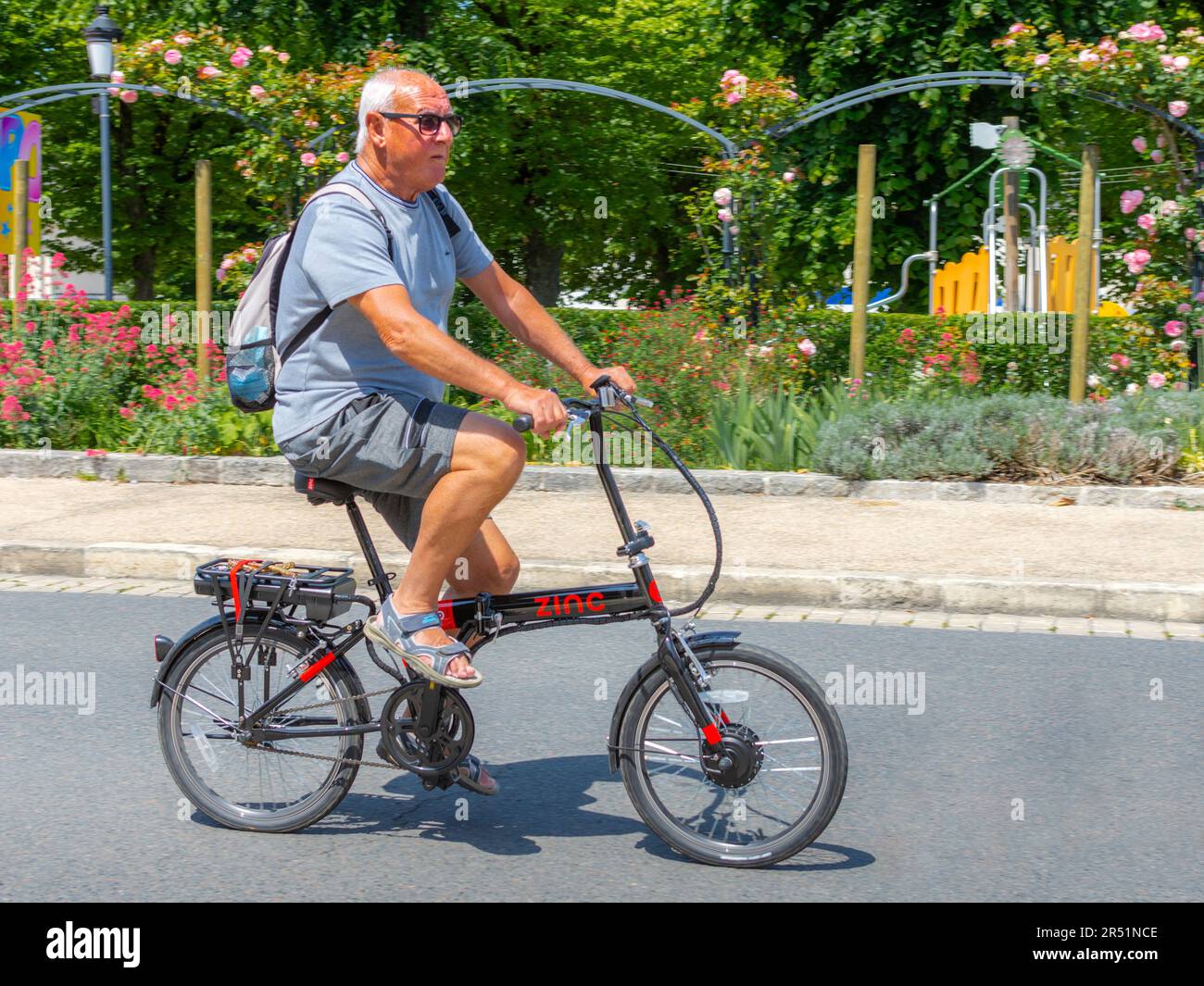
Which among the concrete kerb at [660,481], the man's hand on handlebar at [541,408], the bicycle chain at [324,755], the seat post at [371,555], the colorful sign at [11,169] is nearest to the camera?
the man's hand on handlebar at [541,408]

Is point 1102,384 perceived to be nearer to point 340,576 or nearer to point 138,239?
point 340,576

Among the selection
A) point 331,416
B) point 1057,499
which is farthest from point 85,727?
point 1057,499

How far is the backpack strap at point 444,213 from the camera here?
436cm

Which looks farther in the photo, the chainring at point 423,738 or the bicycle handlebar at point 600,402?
the chainring at point 423,738

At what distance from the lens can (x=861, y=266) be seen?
12.4m

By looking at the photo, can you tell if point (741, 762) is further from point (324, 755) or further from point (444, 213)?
point (444, 213)

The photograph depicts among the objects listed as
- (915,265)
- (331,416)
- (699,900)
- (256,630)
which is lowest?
(699,900)

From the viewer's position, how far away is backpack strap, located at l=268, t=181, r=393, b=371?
4.11 m

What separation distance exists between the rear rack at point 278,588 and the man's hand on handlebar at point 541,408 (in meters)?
0.92

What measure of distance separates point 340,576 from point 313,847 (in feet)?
2.55

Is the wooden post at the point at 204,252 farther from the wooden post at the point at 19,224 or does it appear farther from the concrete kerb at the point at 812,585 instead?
the concrete kerb at the point at 812,585

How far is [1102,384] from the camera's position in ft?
41.1

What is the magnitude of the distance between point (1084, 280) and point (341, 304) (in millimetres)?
9149

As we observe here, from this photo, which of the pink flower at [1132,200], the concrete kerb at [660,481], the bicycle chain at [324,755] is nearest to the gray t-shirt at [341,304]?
the bicycle chain at [324,755]
